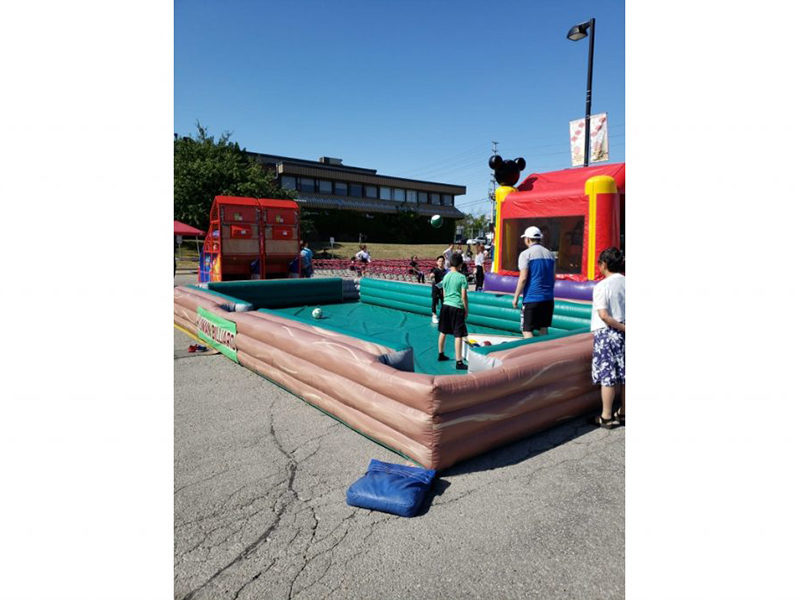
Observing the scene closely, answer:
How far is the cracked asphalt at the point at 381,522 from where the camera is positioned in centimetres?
221

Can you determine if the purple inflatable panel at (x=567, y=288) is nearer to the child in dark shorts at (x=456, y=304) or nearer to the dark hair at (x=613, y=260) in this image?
the child in dark shorts at (x=456, y=304)

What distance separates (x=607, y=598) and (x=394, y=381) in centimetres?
178

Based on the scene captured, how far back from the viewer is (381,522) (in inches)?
106

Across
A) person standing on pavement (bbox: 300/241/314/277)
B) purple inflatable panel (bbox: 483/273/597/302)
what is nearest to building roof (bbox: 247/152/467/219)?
person standing on pavement (bbox: 300/241/314/277)

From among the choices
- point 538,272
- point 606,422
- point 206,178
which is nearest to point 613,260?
point 606,422

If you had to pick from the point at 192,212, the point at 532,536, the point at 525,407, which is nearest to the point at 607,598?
the point at 532,536

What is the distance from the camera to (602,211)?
323 inches

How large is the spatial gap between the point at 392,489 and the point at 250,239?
1106 cm

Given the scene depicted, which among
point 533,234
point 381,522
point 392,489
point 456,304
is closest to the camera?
point 381,522

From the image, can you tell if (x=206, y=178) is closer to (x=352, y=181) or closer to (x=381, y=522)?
(x=352, y=181)

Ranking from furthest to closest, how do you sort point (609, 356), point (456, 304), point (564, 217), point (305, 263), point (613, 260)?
1. point (305, 263)
2. point (564, 217)
3. point (456, 304)
4. point (609, 356)
5. point (613, 260)

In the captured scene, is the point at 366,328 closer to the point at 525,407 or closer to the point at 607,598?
the point at 525,407

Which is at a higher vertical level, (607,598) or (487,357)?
(487,357)

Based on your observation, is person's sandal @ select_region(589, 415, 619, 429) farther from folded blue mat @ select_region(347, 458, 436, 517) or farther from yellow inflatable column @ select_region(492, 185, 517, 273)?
yellow inflatable column @ select_region(492, 185, 517, 273)
